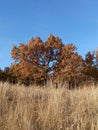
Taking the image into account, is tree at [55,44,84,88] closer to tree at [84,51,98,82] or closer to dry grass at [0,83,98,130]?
tree at [84,51,98,82]

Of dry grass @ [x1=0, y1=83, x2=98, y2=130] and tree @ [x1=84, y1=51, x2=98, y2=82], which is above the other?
tree @ [x1=84, y1=51, x2=98, y2=82]

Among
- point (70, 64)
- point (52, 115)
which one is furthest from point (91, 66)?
point (52, 115)

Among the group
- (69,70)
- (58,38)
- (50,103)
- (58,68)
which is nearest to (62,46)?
(58,38)

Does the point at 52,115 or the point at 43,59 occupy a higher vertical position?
the point at 43,59

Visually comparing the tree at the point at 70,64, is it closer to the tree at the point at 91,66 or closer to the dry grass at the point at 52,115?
the tree at the point at 91,66

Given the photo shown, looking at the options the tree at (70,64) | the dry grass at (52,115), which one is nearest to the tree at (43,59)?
the tree at (70,64)

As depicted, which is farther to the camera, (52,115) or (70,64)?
(70,64)

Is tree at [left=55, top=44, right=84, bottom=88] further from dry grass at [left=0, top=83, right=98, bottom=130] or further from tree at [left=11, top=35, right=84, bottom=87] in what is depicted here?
dry grass at [left=0, top=83, right=98, bottom=130]

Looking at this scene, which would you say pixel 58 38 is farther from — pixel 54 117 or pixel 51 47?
pixel 54 117

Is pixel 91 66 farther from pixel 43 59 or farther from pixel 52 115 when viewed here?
pixel 52 115

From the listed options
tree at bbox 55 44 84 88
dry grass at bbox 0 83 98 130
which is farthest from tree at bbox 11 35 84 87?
dry grass at bbox 0 83 98 130

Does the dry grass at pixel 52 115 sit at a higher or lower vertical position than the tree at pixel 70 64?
lower

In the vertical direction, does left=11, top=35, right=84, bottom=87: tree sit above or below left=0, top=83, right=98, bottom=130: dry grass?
above

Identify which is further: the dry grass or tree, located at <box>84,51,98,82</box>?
tree, located at <box>84,51,98,82</box>
